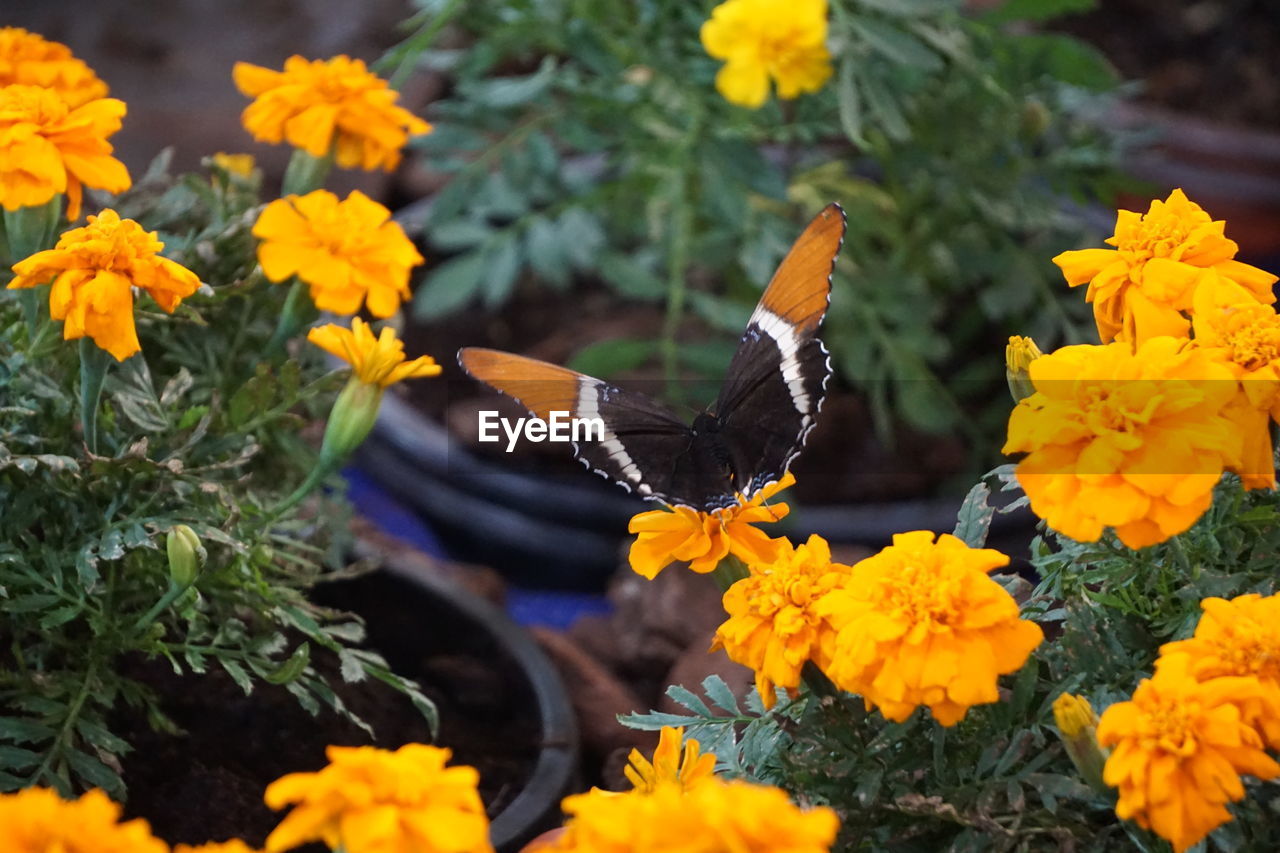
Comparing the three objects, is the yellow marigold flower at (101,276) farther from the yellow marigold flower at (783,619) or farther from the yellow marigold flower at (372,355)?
the yellow marigold flower at (783,619)

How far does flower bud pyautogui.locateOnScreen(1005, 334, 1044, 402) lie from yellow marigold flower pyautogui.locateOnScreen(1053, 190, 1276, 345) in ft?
0.15

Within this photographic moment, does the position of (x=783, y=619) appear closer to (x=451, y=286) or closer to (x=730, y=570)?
(x=730, y=570)

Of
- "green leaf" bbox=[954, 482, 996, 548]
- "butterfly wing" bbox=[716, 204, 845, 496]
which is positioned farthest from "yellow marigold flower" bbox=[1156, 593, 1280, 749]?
"butterfly wing" bbox=[716, 204, 845, 496]

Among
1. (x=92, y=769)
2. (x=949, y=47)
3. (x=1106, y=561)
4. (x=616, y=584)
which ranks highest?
(x=949, y=47)

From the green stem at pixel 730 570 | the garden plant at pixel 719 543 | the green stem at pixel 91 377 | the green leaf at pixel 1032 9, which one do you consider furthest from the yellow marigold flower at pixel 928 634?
the green leaf at pixel 1032 9

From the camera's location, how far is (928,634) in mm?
442

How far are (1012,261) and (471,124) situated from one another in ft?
1.70

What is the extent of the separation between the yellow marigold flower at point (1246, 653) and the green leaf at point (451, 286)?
0.89m

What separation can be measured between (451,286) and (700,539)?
0.76 m

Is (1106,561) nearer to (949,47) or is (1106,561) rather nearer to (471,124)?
(949,47)

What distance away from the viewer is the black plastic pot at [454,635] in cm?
81

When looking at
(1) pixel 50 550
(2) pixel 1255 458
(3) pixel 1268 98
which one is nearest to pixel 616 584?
(1) pixel 50 550

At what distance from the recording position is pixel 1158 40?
194cm

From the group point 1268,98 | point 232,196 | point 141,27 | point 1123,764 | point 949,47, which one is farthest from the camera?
point 141,27
